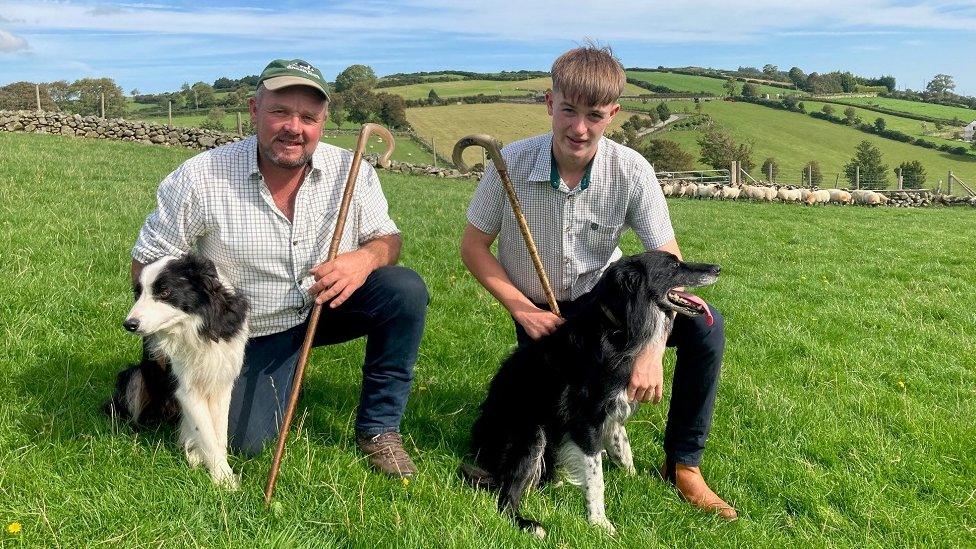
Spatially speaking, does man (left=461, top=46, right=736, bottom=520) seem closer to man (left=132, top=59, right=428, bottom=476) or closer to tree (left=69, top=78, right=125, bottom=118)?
man (left=132, top=59, right=428, bottom=476)

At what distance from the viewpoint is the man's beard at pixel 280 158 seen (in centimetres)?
355

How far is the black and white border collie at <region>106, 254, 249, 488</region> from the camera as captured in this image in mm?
3033

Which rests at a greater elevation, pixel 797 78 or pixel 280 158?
pixel 797 78

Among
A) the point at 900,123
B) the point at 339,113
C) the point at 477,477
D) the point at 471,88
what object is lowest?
the point at 477,477

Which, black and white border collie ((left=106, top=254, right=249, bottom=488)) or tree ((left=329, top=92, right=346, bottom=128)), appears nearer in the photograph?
black and white border collie ((left=106, top=254, right=249, bottom=488))

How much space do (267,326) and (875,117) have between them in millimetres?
80585

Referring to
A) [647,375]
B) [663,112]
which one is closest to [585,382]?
[647,375]

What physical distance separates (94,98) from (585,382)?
132 feet

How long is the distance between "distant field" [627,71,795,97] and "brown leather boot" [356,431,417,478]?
3280 inches

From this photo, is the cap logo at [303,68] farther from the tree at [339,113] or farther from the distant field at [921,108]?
the distant field at [921,108]

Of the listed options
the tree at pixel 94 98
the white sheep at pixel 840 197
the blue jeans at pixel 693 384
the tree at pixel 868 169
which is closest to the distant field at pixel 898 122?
the tree at pixel 868 169

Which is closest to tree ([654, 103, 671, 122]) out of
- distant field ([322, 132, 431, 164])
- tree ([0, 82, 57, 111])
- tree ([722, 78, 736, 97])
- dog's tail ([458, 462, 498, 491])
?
tree ([722, 78, 736, 97])

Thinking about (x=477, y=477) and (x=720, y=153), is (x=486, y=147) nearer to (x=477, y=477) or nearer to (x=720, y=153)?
(x=477, y=477)

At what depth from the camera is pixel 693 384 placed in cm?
362
